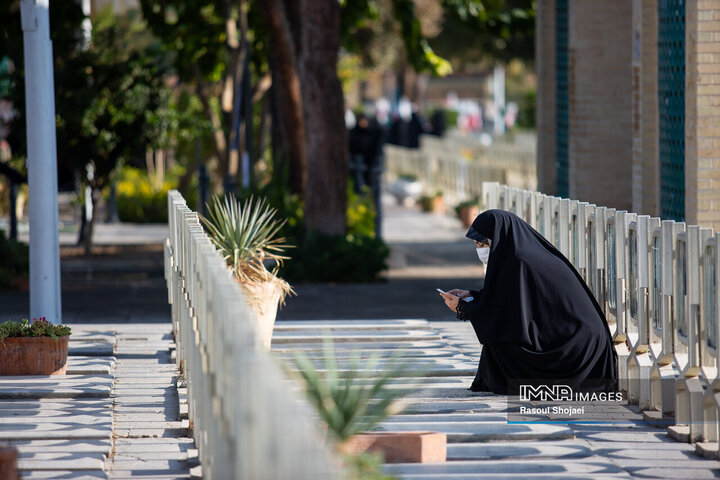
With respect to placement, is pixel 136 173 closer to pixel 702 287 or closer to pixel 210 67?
pixel 210 67

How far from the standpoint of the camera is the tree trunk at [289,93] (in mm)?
16031

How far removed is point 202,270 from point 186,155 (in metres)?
22.7

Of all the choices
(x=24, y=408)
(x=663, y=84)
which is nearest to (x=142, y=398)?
(x=24, y=408)

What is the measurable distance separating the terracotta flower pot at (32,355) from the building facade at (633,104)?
4827mm

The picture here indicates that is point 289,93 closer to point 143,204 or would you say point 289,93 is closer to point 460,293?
point 143,204

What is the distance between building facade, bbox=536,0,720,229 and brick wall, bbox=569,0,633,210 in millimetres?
11

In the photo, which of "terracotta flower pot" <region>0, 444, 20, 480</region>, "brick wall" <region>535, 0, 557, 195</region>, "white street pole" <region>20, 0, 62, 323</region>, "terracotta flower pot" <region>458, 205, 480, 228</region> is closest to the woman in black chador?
"terracotta flower pot" <region>0, 444, 20, 480</region>

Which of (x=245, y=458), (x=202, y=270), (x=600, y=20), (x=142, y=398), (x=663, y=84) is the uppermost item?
(x=600, y=20)

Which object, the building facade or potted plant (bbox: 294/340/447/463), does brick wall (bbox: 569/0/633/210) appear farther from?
potted plant (bbox: 294/340/447/463)

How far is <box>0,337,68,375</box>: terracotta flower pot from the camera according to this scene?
777 centimetres

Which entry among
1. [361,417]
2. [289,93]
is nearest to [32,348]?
[361,417]

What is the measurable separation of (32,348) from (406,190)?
19.1 meters

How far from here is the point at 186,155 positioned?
28.1 m

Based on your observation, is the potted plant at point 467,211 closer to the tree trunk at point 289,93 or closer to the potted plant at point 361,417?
the tree trunk at point 289,93
